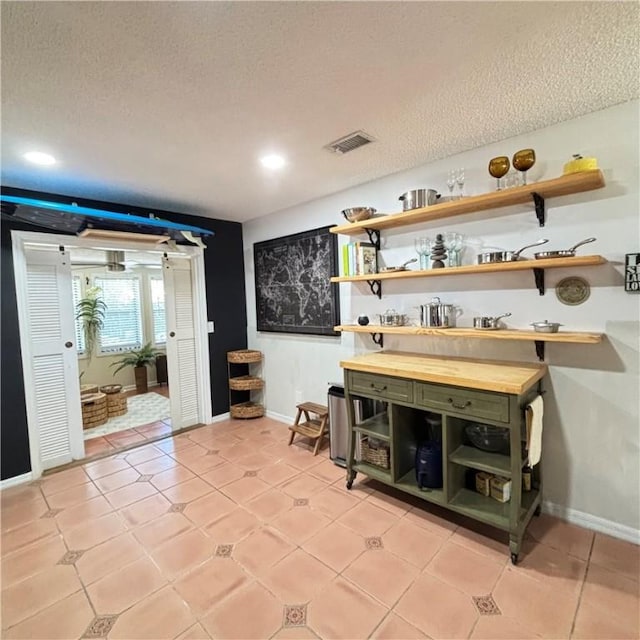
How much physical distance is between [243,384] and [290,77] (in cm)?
316

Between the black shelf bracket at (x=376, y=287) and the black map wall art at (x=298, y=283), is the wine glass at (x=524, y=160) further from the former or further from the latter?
the black map wall art at (x=298, y=283)

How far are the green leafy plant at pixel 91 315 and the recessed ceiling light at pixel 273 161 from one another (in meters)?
4.11

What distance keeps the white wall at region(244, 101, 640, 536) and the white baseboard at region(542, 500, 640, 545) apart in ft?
0.06

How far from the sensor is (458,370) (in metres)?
2.09

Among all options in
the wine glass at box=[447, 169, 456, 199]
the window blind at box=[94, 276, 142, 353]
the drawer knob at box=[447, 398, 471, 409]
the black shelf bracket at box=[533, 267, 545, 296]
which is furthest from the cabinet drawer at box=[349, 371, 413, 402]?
the window blind at box=[94, 276, 142, 353]

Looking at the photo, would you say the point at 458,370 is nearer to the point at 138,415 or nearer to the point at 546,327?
the point at 546,327

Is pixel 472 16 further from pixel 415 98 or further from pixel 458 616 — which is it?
pixel 458 616

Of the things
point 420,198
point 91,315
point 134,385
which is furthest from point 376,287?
point 134,385

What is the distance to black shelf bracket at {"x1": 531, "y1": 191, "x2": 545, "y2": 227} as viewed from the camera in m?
2.02

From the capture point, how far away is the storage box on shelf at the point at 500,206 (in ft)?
5.97

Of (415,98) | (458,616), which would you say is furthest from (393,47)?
(458,616)

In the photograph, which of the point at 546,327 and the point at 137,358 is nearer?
the point at 546,327

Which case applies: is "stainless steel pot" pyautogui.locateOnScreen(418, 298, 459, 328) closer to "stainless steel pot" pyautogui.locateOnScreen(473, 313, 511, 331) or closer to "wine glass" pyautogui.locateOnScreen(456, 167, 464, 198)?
"stainless steel pot" pyautogui.locateOnScreen(473, 313, 511, 331)

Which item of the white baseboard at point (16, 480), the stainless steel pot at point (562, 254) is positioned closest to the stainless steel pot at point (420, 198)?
the stainless steel pot at point (562, 254)
